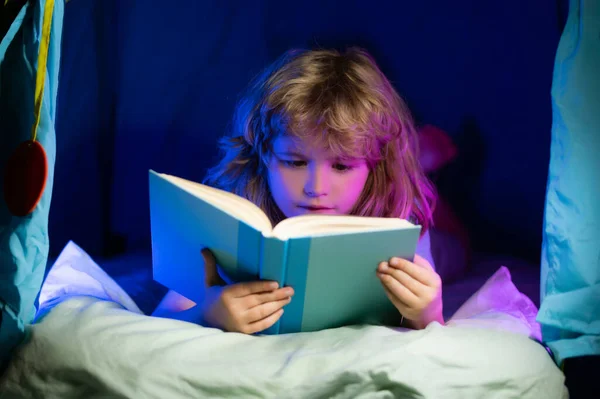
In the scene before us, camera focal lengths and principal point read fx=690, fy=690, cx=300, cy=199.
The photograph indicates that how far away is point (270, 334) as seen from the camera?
95 centimetres

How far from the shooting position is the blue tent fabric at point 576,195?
904 mm

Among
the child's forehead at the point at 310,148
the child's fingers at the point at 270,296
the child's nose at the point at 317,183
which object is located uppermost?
the child's forehead at the point at 310,148

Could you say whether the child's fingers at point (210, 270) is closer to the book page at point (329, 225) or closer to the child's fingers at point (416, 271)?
the book page at point (329, 225)

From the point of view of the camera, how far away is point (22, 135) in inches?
35.8

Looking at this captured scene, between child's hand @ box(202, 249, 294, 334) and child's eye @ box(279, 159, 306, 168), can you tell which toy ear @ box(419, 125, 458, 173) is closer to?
child's eye @ box(279, 159, 306, 168)

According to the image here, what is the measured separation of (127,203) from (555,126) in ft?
3.12

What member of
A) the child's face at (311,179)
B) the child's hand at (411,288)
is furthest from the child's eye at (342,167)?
the child's hand at (411,288)

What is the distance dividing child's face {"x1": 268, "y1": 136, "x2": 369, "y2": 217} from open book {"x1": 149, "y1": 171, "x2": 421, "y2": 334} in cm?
17

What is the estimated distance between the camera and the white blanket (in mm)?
813

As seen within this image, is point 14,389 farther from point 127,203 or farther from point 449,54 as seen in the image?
point 449,54

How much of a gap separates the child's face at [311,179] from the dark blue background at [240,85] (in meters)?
0.45

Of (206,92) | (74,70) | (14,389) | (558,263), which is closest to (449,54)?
(206,92)

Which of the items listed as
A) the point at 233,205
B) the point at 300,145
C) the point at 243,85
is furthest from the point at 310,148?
the point at 243,85

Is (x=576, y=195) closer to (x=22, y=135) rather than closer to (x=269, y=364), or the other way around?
(x=269, y=364)
